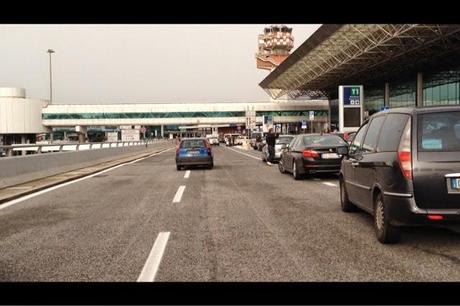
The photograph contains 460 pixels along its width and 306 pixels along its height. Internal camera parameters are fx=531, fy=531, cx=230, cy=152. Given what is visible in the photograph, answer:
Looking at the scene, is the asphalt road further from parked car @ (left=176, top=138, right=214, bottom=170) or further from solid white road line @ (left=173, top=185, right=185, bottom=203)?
parked car @ (left=176, top=138, right=214, bottom=170)

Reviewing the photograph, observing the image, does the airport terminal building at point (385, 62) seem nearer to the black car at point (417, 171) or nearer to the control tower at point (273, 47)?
the black car at point (417, 171)

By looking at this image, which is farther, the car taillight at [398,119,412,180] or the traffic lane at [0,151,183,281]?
the car taillight at [398,119,412,180]

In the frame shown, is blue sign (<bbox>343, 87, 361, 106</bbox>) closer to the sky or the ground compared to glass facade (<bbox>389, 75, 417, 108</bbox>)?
closer to the ground

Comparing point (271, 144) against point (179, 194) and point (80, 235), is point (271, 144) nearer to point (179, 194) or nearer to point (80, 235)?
point (179, 194)

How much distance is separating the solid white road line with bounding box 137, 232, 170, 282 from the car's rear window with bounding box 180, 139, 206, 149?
15312mm

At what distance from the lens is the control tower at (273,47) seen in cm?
19550

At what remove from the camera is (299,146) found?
55.8ft

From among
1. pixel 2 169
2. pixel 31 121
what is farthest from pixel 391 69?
pixel 31 121

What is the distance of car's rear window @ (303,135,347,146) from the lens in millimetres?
16594

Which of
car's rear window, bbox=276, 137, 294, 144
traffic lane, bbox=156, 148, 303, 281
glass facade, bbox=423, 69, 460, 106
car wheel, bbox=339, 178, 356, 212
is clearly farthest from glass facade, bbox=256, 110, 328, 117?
car wheel, bbox=339, 178, 356, 212

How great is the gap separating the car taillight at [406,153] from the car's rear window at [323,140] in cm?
1005

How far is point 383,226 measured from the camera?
676 centimetres

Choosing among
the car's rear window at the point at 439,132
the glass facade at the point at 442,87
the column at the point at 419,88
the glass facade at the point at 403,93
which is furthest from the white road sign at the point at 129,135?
the car's rear window at the point at 439,132
